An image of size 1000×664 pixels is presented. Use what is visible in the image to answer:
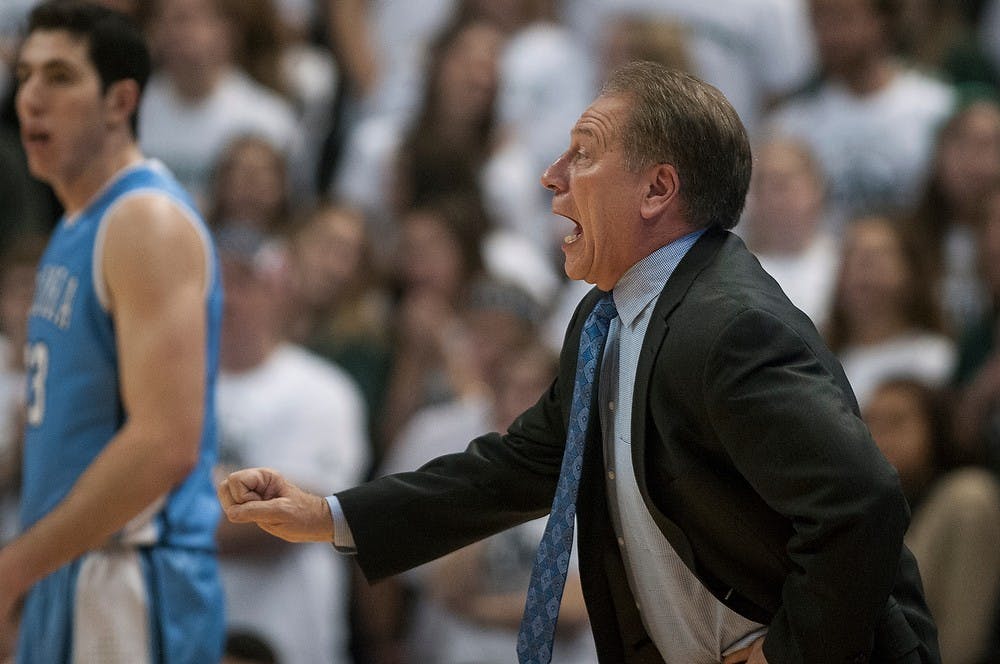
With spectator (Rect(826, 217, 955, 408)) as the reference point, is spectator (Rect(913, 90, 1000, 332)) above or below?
above

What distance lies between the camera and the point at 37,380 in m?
3.79

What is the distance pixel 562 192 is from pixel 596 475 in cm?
52

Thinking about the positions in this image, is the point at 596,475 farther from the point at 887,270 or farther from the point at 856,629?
the point at 887,270

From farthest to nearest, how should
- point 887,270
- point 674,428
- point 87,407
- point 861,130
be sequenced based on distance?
point 861,130, point 887,270, point 87,407, point 674,428

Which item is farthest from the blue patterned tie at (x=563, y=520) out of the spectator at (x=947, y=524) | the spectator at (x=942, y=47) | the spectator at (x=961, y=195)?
the spectator at (x=942, y=47)

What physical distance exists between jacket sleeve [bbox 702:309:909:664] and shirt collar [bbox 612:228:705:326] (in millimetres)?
281

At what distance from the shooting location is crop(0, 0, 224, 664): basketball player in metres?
3.56

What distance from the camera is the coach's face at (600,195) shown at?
9.30 ft

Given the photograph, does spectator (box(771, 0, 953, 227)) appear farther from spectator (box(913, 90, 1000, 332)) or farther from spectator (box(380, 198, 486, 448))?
spectator (box(380, 198, 486, 448))

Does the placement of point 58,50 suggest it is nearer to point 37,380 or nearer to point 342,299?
point 37,380

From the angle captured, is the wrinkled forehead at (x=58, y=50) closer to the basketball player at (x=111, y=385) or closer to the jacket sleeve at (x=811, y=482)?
the basketball player at (x=111, y=385)

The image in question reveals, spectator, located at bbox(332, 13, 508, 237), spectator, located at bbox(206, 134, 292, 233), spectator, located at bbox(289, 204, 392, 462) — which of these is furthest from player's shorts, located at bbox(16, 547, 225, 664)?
spectator, located at bbox(332, 13, 508, 237)

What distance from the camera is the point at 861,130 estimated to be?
7184mm

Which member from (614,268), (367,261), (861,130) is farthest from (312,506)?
(861,130)
